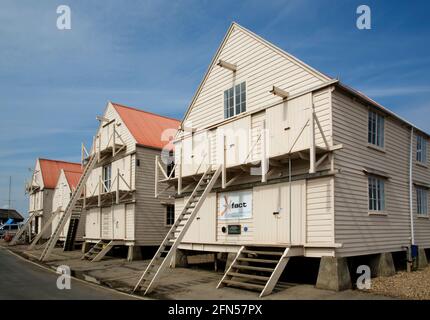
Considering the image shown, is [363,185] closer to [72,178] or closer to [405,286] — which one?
[405,286]

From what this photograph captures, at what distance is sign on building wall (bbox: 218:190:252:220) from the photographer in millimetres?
16047

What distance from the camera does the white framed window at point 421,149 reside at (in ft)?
63.3

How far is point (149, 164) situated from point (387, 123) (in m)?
14.2

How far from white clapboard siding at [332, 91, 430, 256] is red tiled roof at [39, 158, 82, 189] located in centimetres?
3705

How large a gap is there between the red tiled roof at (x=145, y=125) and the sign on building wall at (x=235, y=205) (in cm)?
940

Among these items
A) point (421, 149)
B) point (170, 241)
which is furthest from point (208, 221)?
point (421, 149)

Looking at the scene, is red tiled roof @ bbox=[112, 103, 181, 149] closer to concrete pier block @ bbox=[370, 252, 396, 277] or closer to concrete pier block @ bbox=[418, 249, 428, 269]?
concrete pier block @ bbox=[370, 252, 396, 277]

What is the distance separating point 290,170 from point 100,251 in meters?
15.4

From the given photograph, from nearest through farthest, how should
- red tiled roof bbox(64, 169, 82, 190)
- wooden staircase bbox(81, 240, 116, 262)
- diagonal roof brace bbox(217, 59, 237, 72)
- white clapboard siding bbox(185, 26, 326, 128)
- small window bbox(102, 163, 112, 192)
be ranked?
white clapboard siding bbox(185, 26, 326, 128), diagonal roof brace bbox(217, 59, 237, 72), wooden staircase bbox(81, 240, 116, 262), small window bbox(102, 163, 112, 192), red tiled roof bbox(64, 169, 82, 190)

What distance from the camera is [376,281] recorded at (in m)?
14.1

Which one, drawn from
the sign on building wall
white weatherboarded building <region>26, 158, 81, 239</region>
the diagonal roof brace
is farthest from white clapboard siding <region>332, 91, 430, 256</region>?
white weatherboarded building <region>26, 158, 81, 239</region>

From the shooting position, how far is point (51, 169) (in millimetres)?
46156

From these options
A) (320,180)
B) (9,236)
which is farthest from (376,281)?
(9,236)

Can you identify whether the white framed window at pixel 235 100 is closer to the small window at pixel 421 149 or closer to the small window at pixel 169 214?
the small window at pixel 421 149
